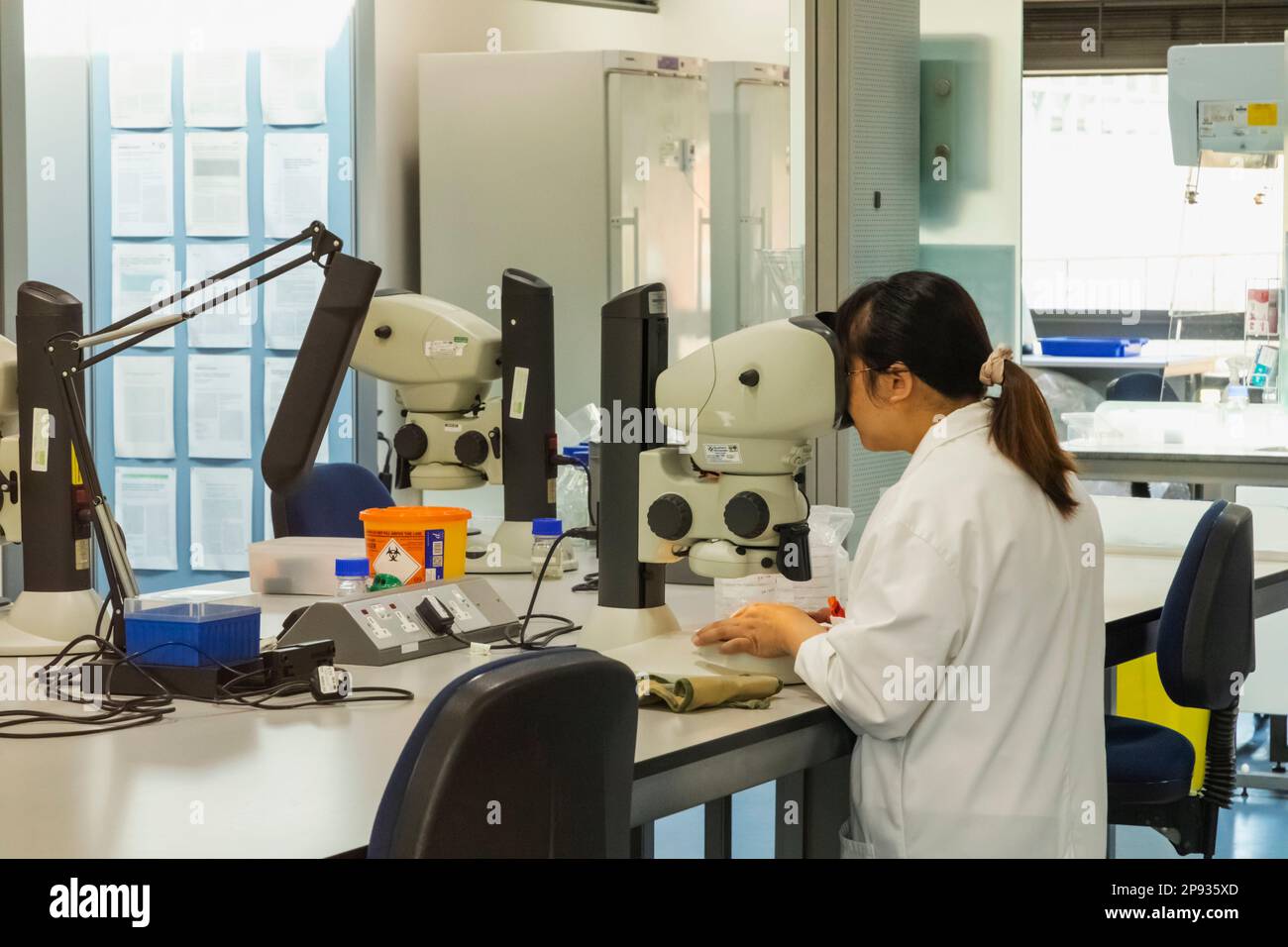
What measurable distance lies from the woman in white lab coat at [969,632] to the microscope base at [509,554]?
112 cm

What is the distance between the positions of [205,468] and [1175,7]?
5.10 meters

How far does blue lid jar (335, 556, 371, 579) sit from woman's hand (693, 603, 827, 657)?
25.5 inches

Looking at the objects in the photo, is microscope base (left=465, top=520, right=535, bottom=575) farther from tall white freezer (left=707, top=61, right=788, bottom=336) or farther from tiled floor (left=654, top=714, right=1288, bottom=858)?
tall white freezer (left=707, top=61, right=788, bottom=336)

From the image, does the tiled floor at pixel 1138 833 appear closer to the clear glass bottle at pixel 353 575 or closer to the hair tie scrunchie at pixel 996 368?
the clear glass bottle at pixel 353 575

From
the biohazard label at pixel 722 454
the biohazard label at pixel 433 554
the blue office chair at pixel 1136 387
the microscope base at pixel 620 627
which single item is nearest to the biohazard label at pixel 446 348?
the biohazard label at pixel 433 554

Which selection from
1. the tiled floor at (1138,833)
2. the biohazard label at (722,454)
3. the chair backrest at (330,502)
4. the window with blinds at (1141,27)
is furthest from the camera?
the window with blinds at (1141,27)

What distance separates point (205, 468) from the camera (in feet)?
15.7

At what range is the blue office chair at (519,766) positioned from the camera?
1.17 metres

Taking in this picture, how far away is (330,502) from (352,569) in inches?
45.6

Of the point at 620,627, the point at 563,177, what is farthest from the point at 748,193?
the point at 620,627

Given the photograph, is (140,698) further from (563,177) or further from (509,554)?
(563,177)
